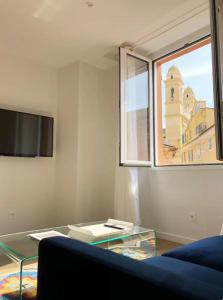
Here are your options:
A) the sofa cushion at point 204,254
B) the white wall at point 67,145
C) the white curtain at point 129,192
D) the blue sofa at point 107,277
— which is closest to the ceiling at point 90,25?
the white wall at point 67,145

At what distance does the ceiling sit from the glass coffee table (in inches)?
91.2

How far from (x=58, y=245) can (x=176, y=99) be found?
10.2 feet

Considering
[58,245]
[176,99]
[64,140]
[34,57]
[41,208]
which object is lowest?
[41,208]

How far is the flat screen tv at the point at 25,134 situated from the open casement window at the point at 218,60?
9.06 feet

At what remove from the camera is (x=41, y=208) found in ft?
13.4

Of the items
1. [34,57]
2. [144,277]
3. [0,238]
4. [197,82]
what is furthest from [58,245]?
[34,57]

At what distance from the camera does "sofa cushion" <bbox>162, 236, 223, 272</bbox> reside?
5.12 ft

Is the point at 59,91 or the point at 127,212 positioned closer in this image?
the point at 127,212

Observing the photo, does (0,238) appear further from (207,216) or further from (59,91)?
(59,91)

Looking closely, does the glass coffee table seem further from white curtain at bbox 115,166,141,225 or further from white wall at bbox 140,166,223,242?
white curtain at bbox 115,166,141,225

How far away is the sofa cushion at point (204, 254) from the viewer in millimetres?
1561

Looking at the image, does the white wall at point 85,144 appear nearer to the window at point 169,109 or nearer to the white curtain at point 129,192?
the white curtain at point 129,192

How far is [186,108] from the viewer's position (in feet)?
11.9

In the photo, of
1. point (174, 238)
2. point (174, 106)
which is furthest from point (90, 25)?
point (174, 238)
